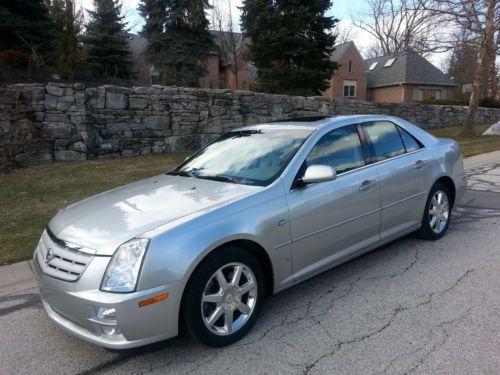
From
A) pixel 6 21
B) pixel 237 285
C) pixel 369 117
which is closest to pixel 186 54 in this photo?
pixel 6 21

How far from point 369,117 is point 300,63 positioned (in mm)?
17593

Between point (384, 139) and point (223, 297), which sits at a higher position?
point (384, 139)

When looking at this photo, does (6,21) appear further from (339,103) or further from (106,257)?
(106,257)

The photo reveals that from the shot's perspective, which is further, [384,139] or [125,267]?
[384,139]

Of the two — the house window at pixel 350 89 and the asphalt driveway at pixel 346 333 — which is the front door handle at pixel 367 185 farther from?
the house window at pixel 350 89

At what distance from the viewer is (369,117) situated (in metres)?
4.48

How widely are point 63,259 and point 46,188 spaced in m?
5.64

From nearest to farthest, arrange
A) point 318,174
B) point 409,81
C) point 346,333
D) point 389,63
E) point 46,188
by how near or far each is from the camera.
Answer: point 346,333, point 318,174, point 46,188, point 409,81, point 389,63

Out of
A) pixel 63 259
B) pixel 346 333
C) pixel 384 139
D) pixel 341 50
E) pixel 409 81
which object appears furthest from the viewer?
pixel 341 50

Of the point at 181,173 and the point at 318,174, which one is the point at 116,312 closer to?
the point at 318,174

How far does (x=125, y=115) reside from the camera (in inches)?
452

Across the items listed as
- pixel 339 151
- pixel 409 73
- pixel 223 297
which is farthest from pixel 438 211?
pixel 409 73

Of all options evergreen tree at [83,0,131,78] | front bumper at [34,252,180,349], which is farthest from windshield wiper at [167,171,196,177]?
evergreen tree at [83,0,131,78]

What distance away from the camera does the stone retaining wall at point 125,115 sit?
10141mm
